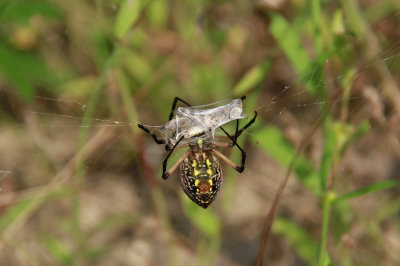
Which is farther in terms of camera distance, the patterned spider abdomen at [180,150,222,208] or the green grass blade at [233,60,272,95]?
the green grass blade at [233,60,272,95]

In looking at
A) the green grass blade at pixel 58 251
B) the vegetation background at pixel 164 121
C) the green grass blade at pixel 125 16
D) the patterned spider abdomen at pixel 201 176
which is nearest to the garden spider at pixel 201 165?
the patterned spider abdomen at pixel 201 176

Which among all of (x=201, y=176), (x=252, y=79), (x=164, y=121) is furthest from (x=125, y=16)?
(x=201, y=176)

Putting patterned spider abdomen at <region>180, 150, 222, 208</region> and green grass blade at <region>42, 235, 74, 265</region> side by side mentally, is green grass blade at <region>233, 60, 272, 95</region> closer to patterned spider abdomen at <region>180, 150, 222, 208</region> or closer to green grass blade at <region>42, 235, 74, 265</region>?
patterned spider abdomen at <region>180, 150, 222, 208</region>

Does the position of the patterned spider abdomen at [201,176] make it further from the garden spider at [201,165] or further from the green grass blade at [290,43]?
the green grass blade at [290,43]

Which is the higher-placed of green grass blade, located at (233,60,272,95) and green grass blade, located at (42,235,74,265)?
green grass blade, located at (233,60,272,95)

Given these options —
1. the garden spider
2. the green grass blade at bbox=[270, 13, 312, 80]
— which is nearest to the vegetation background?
the green grass blade at bbox=[270, 13, 312, 80]

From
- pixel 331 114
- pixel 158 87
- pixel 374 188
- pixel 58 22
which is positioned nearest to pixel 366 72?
pixel 331 114
